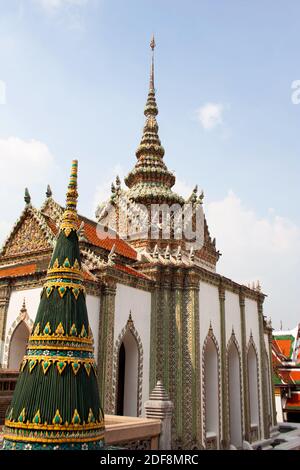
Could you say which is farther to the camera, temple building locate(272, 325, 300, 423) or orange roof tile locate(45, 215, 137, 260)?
temple building locate(272, 325, 300, 423)

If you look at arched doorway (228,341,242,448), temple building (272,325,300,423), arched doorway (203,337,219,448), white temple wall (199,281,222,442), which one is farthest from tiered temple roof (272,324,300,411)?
white temple wall (199,281,222,442)

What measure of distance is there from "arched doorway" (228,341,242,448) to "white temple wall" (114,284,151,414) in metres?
5.11

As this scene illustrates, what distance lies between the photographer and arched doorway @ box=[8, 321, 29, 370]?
15.0 metres

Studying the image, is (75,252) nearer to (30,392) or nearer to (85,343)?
(85,343)

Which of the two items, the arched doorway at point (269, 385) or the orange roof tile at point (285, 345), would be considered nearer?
the arched doorway at point (269, 385)

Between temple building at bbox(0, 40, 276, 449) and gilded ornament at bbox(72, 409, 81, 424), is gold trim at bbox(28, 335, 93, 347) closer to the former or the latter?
gilded ornament at bbox(72, 409, 81, 424)

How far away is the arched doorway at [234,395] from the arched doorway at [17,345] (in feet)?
30.2

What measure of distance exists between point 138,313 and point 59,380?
1117cm

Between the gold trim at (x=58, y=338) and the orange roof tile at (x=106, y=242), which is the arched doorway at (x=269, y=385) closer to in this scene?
the orange roof tile at (x=106, y=242)

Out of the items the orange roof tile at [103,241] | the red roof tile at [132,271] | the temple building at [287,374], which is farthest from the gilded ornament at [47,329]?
the temple building at [287,374]

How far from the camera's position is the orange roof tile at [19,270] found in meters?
15.7

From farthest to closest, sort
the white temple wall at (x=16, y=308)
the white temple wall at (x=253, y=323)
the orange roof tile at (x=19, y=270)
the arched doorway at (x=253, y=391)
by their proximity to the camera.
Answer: the white temple wall at (x=253, y=323)
the arched doorway at (x=253, y=391)
the orange roof tile at (x=19, y=270)
the white temple wall at (x=16, y=308)

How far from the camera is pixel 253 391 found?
21828mm

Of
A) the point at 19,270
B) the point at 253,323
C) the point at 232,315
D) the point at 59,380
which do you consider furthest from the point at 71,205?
the point at 253,323
